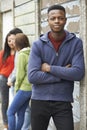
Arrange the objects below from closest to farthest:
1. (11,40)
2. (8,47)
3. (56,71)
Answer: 1. (56,71)
2. (11,40)
3. (8,47)

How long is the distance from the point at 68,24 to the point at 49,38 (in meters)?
1.05

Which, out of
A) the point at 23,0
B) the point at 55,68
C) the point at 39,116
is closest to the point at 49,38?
the point at 55,68

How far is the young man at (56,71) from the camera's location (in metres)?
3.88

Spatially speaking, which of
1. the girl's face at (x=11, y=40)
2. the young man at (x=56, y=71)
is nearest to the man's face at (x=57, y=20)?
the young man at (x=56, y=71)

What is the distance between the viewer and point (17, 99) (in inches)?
212

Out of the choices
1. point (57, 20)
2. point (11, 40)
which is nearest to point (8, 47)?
point (11, 40)

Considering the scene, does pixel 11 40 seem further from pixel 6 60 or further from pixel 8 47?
pixel 6 60

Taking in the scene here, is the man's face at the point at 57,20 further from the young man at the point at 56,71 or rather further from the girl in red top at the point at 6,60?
the girl in red top at the point at 6,60

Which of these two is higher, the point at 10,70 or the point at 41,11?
the point at 41,11

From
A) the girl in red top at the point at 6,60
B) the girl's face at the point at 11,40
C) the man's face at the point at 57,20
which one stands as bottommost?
the girl in red top at the point at 6,60

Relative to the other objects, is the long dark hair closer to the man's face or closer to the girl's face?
the girl's face

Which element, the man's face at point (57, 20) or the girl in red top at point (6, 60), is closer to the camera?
the man's face at point (57, 20)

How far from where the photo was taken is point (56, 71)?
3.86m

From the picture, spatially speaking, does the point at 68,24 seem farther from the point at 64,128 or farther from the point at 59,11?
the point at 64,128
